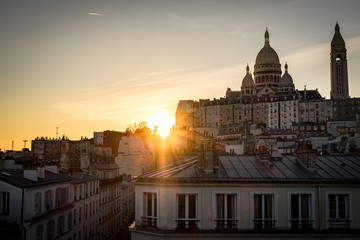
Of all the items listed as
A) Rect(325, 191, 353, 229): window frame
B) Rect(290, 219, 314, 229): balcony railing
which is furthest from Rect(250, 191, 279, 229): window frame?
Rect(325, 191, 353, 229): window frame

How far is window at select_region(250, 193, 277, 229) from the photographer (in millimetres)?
23734

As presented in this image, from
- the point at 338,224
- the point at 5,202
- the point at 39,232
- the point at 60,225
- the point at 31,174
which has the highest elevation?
the point at 31,174

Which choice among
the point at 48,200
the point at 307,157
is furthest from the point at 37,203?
the point at 307,157

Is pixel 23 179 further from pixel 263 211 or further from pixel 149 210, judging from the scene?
pixel 263 211

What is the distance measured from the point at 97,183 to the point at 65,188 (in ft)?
36.5

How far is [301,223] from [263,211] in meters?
2.06

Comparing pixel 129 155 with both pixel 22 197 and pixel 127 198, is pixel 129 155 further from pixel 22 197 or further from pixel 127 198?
pixel 22 197

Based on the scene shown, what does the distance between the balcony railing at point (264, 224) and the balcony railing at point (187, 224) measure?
10.1ft

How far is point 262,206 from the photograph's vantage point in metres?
24.2

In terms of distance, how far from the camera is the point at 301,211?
79.7 ft

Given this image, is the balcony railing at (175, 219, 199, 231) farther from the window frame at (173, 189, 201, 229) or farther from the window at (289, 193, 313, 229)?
the window at (289, 193, 313, 229)

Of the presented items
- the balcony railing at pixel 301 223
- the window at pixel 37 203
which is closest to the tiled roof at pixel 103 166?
the window at pixel 37 203

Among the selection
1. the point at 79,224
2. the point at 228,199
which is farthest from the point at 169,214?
the point at 79,224

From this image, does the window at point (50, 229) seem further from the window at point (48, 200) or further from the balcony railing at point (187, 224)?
the balcony railing at point (187, 224)
